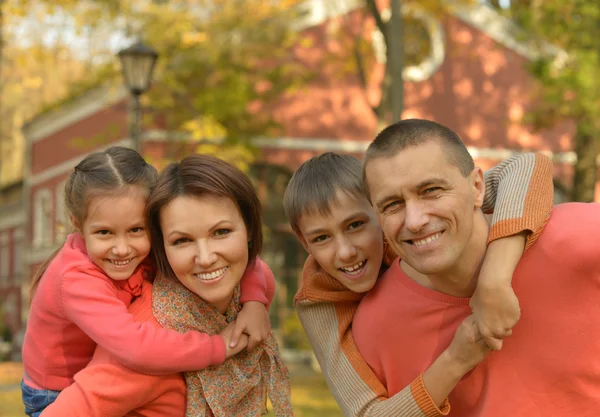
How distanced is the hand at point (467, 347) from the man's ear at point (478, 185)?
0.44m

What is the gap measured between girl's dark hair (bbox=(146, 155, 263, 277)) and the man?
21.3 inches

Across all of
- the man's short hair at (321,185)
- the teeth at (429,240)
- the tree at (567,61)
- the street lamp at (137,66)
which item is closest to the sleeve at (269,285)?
the man's short hair at (321,185)

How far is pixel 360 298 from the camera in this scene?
3570 mm

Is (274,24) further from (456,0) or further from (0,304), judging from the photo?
(0,304)

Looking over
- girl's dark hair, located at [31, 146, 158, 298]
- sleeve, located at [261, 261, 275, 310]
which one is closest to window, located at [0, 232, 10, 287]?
sleeve, located at [261, 261, 275, 310]

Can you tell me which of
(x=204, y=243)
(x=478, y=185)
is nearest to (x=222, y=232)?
(x=204, y=243)

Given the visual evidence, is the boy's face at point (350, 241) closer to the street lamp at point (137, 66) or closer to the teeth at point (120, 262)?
the teeth at point (120, 262)

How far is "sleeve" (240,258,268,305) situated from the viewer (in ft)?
12.0

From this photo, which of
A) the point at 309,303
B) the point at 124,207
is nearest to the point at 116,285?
the point at 124,207

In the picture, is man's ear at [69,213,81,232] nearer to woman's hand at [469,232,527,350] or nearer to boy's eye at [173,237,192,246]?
boy's eye at [173,237,192,246]

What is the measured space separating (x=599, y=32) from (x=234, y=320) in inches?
507

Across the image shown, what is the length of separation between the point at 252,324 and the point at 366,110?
60.5 feet

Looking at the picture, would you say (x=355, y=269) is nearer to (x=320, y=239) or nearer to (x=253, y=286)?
(x=320, y=239)

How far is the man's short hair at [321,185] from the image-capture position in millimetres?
3418
